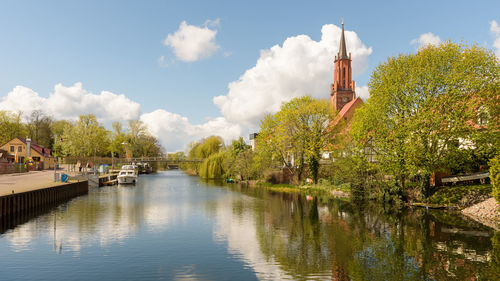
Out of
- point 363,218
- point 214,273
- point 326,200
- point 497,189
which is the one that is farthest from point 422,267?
point 326,200

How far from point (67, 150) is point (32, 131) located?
29.7 meters

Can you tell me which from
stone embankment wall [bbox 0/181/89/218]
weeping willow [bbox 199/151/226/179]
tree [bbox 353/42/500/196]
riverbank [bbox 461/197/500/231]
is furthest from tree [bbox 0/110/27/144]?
riverbank [bbox 461/197/500/231]

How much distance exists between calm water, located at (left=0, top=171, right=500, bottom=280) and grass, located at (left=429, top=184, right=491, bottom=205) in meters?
4.34

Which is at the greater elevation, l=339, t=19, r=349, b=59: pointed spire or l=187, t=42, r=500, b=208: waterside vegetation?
l=339, t=19, r=349, b=59: pointed spire

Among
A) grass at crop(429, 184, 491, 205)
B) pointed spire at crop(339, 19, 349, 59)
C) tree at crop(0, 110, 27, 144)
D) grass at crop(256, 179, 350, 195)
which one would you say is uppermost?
pointed spire at crop(339, 19, 349, 59)

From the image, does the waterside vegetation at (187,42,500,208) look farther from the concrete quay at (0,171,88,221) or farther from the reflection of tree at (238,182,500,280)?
the concrete quay at (0,171,88,221)

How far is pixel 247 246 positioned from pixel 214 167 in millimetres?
73711

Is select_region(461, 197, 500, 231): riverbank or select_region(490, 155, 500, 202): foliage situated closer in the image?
select_region(490, 155, 500, 202): foliage

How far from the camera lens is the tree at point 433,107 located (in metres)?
36.6

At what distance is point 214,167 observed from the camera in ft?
317

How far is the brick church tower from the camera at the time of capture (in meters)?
111

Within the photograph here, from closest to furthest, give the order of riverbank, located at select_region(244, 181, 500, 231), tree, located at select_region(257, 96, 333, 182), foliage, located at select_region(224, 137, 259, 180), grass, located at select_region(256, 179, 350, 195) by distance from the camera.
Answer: riverbank, located at select_region(244, 181, 500, 231), grass, located at select_region(256, 179, 350, 195), tree, located at select_region(257, 96, 333, 182), foliage, located at select_region(224, 137, 259, 180)

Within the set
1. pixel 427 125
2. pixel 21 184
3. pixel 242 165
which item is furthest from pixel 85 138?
pixel 427 125

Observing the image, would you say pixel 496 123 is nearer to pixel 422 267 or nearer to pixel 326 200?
pixel 326 200
